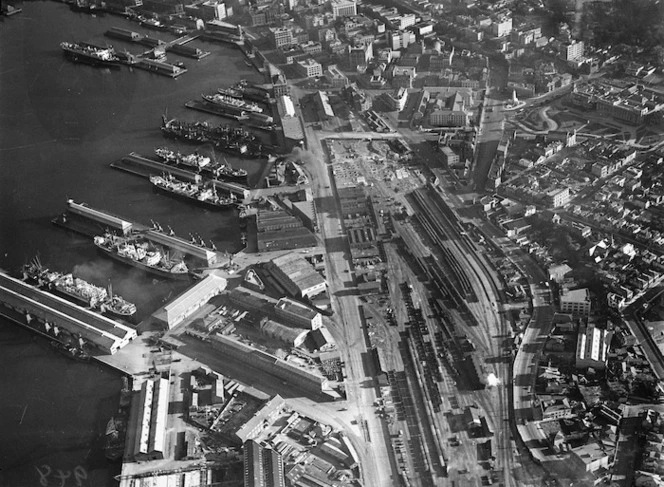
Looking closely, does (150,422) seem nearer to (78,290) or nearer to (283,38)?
(78,290)

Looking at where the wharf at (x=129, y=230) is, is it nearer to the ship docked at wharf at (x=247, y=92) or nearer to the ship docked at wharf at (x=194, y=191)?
the ship docked at wharf at (x=194, y=191)

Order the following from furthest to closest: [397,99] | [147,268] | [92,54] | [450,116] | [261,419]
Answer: [92,54] → [397,99] → [450,116] → [147,268] → [261,419]

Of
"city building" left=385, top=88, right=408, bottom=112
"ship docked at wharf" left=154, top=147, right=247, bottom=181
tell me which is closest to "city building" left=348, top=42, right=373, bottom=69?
"city building" left=385, top=88, right=408, bottom=112

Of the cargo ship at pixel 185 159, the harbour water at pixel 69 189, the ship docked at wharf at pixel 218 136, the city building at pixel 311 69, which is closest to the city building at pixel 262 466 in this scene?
the harbour water at pixel 69 189

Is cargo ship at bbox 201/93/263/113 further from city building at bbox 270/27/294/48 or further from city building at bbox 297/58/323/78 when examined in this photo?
city building at bbox 270/27/294/48

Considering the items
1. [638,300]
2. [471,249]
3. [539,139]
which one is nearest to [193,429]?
[471,249]

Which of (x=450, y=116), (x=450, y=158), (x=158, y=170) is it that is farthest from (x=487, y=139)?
(x=158, y=170)

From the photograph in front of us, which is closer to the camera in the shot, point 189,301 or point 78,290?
point 189,301
